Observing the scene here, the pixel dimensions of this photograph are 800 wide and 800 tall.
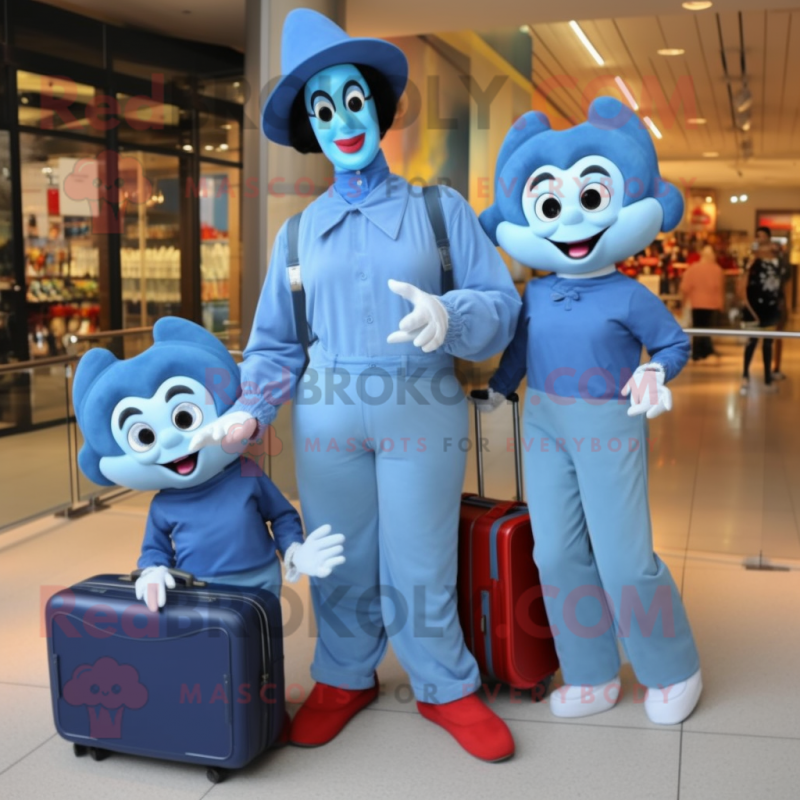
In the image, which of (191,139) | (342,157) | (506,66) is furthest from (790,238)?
(342,157)

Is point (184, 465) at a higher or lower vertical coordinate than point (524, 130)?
lower

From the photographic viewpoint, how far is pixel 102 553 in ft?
13.6

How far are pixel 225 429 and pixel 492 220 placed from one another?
0.94 meters

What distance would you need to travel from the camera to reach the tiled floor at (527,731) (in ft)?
7.71

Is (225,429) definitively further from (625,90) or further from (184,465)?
(625,90)

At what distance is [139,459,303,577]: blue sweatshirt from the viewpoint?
2465 mm

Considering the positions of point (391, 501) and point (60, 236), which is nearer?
point (391, 501)

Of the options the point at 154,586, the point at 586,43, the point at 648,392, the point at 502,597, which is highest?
the point at 586,43

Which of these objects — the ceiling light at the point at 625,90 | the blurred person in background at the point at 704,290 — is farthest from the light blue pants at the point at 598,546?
the ceiling light at the point at 625,90

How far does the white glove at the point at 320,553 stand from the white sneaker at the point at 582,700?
0.77 m

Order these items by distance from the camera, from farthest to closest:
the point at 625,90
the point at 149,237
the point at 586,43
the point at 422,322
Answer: the point at 625,90
the point at 586,43
the point at 149,237
the point at 422,322

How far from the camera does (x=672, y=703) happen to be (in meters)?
2.64

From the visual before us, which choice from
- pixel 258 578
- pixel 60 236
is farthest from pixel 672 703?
pixel 60 236

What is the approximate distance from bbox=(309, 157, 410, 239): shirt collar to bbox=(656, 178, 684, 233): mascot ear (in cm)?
65
